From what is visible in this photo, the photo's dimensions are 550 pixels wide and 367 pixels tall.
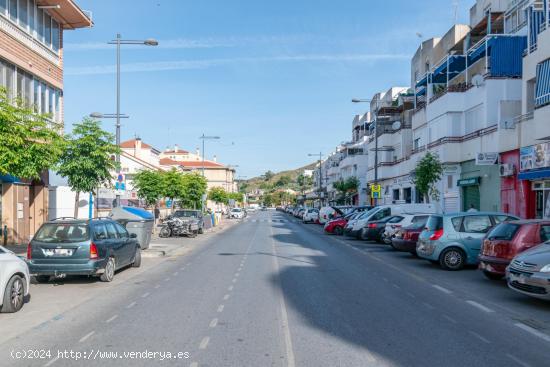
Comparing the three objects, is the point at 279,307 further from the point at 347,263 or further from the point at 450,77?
the point at 450,77

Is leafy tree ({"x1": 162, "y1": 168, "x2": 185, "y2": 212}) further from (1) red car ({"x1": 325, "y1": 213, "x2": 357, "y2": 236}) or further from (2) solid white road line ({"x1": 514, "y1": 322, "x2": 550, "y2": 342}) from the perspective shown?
(2) solid white road line ({"x1": 514, "y1": 322, "x2": 550, "y2": 342})

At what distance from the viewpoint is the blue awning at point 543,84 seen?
66.3 ft

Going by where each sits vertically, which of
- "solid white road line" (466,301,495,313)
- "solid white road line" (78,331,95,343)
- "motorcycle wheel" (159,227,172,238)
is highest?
"solid white road line" (78,331,95,343)

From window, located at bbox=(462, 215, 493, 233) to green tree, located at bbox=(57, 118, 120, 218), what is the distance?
40.2ft

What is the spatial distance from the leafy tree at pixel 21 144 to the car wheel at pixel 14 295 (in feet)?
13.9

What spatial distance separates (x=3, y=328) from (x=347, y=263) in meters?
11.0

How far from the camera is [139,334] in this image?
24.3 feet

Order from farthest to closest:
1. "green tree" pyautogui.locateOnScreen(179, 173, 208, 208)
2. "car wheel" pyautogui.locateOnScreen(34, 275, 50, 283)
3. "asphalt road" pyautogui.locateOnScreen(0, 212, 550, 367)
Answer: "green tree" pyautogui.locateOnScreen(179, 173, 208, 208) < "car wheel" pyautogui.locateOnScreen(34, 275, 50, 283) < "asphalt road" pyautogui.locateOnScreen(0, 212, 550, 367)

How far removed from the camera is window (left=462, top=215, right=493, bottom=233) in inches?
597

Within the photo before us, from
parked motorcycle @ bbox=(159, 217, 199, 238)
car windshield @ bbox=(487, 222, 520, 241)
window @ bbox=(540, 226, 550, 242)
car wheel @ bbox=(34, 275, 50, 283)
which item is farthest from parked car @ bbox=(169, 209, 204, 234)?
window @ bbox=(540, 226, 550, 242)

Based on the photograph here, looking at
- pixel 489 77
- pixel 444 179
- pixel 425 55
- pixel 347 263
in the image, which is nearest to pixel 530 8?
pixel 489 77

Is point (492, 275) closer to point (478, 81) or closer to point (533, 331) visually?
point (533, 331)

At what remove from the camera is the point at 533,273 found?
30.1 feet

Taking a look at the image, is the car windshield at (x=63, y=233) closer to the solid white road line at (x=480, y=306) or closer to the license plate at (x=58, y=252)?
the license plate at (x=58, y=252)
